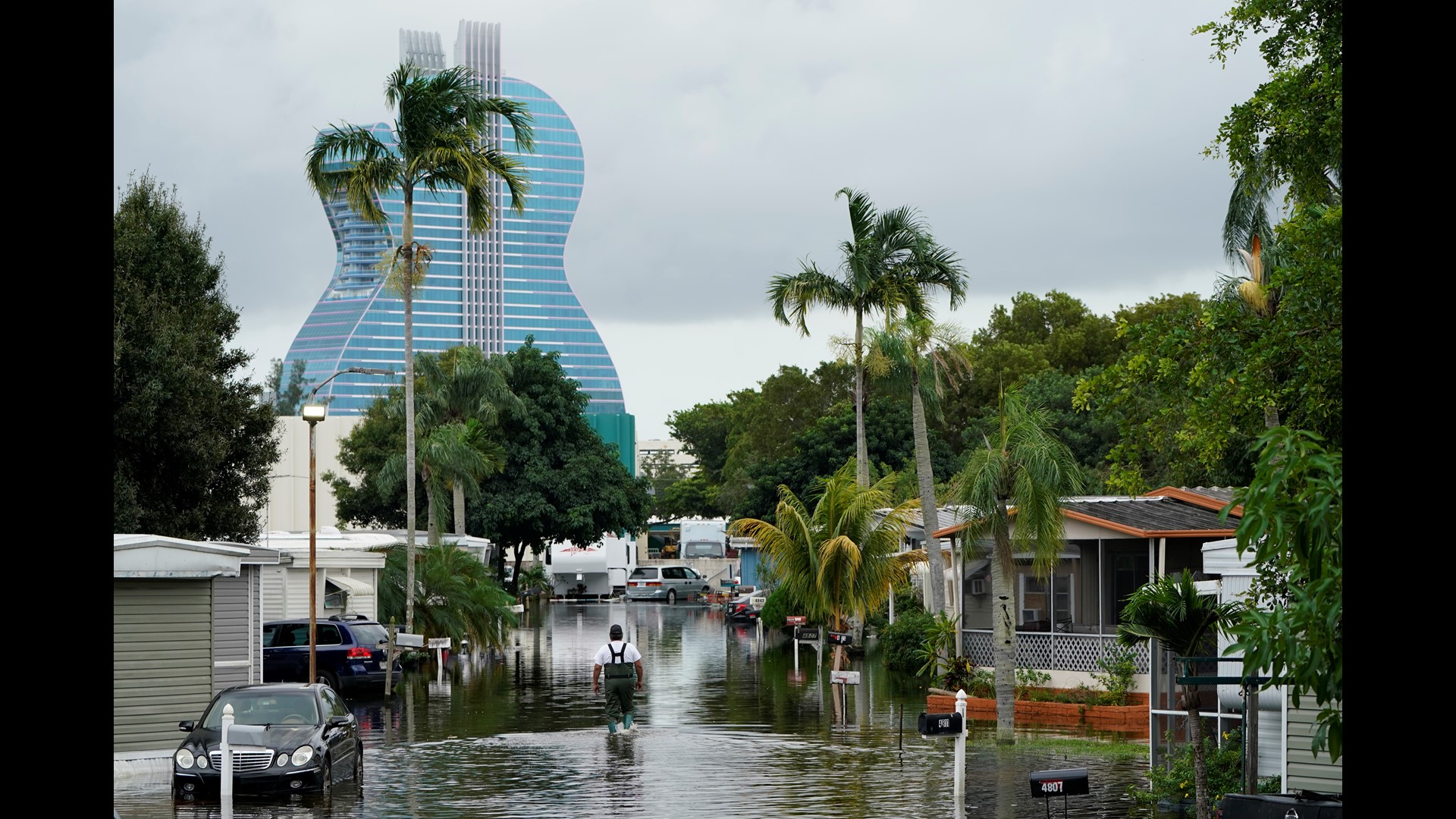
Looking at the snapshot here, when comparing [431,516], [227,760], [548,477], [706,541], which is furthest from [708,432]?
[227,760]

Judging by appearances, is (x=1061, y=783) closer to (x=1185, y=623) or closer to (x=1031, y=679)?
(x=1185, y=623)

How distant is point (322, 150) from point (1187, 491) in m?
19.5

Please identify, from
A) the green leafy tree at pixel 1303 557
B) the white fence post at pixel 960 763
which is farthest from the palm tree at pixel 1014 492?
the green leafy tree at pixel 1303 557

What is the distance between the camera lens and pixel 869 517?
113 ft

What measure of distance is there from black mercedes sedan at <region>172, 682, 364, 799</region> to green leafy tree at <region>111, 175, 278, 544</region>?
15.0m

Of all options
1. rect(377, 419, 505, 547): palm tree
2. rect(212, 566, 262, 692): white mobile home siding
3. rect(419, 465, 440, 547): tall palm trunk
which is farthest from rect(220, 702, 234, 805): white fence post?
rect(377, 419, 505, 547): palm tree

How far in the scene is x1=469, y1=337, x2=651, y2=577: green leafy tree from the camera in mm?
66250

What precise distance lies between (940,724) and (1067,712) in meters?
10.8

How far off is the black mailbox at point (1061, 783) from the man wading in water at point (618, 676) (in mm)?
10123

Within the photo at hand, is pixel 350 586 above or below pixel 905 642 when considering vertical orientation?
above

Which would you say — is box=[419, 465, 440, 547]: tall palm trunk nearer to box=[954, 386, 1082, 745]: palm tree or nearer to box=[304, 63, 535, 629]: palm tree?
box=[304, 63, 535, 629]: palm tree

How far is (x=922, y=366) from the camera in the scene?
36031mm
